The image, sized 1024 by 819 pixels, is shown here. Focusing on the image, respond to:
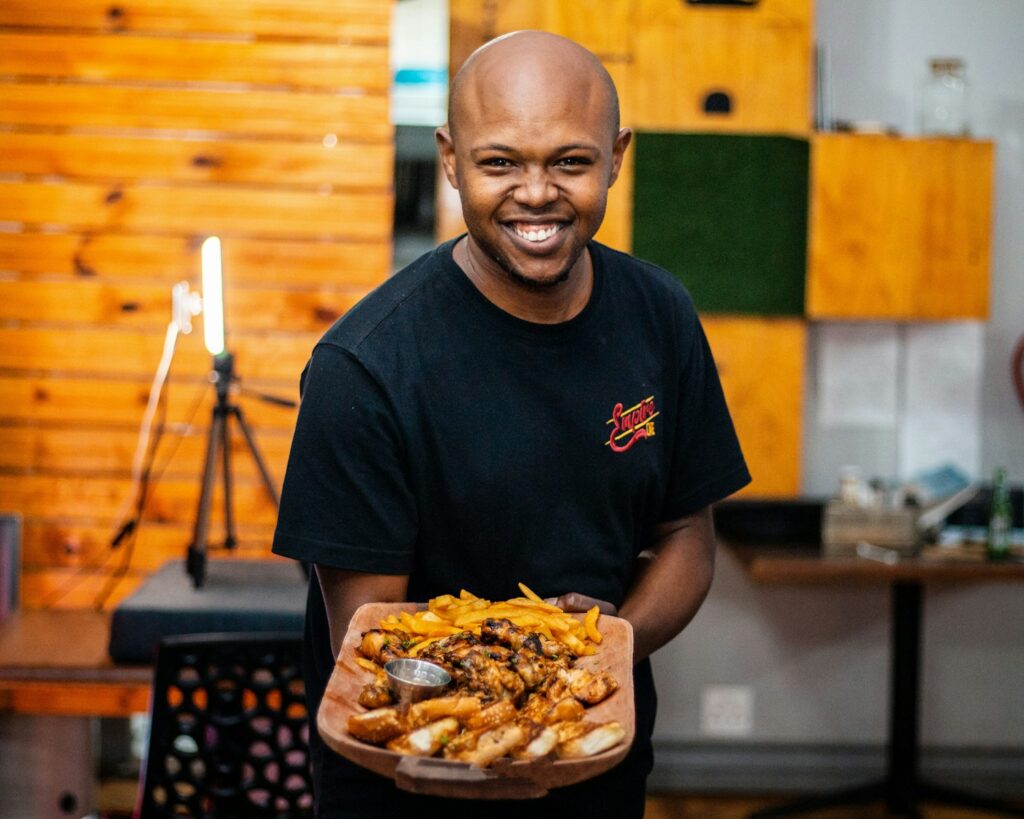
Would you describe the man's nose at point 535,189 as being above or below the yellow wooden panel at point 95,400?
above

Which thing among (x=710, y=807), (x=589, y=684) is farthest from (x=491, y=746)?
(x=710, y=807)

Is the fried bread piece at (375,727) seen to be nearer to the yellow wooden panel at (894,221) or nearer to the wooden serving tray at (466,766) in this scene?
the wooden serving tray at (466,766)

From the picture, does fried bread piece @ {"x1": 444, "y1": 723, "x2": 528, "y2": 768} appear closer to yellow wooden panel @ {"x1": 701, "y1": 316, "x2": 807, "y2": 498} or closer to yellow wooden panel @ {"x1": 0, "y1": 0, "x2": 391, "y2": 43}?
yellow wooden panel @ {"x1": 701, "y1": 316, "x2": 807, "y2": 498}

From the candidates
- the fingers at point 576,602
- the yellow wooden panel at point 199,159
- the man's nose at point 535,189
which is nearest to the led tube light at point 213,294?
the yellow wooden panel at point 199,159

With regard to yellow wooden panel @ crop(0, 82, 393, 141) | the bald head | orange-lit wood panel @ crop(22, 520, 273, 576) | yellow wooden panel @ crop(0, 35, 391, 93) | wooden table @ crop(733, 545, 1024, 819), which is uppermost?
yellow wooden panel @ crop(0, 35, 391, 93)

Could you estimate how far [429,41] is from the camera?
12.7 ft

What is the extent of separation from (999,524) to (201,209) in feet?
8.39

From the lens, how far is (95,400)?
3.91 m

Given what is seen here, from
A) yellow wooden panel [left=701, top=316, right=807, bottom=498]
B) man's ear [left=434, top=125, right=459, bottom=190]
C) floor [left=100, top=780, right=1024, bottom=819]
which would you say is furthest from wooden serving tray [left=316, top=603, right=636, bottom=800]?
floor [left=100, top=780, right=1024, bottom=819]

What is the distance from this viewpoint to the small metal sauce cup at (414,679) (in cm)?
129

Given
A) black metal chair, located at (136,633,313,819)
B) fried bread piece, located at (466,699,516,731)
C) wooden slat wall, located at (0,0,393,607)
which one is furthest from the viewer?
wooden slat wall, located at (0,0,393,607)

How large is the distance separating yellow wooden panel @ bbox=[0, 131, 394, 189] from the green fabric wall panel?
0.86 metres

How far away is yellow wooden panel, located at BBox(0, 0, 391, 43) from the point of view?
379 cm

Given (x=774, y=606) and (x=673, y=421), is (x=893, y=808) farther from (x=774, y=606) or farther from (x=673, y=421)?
(x=673, y=421)
